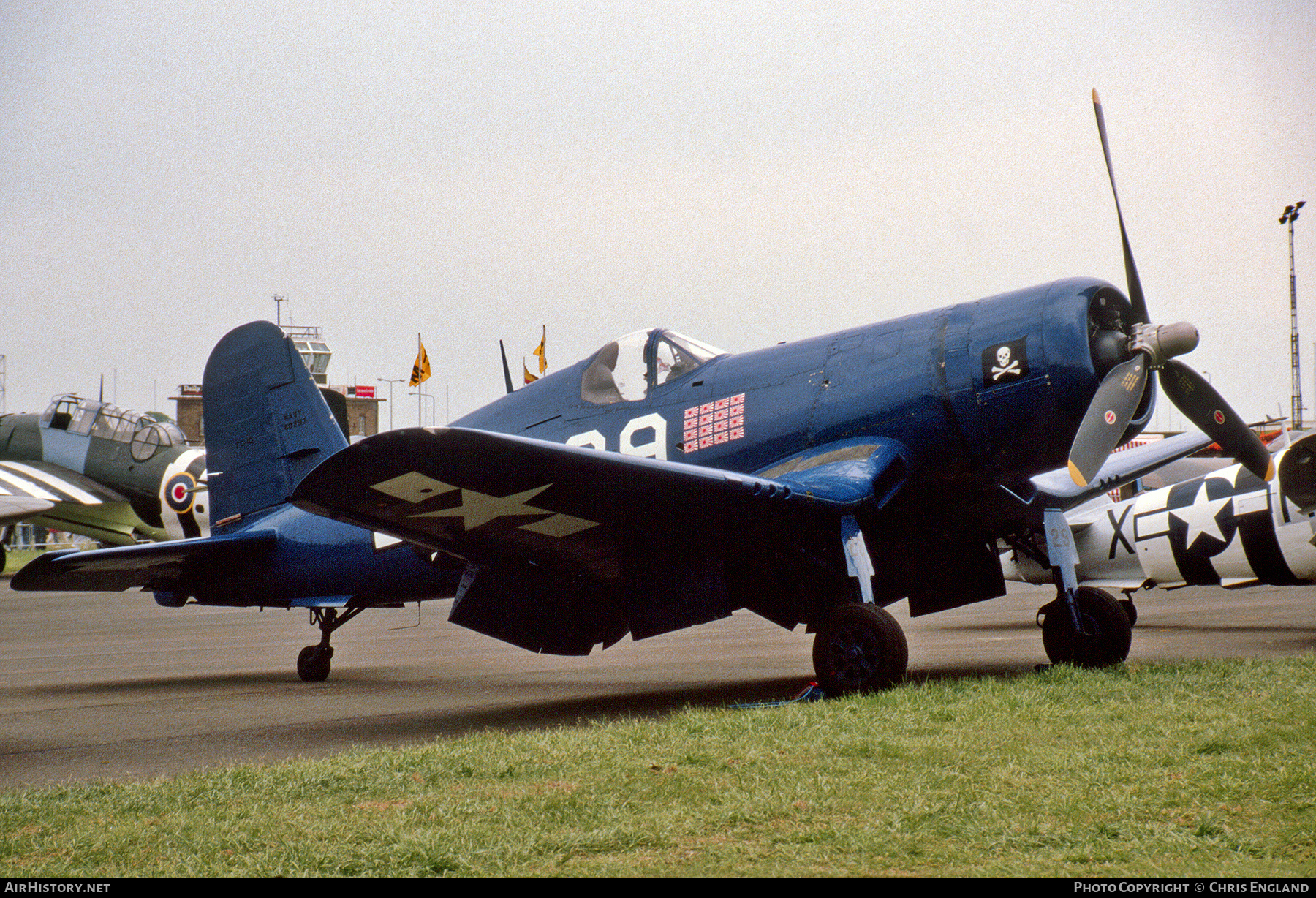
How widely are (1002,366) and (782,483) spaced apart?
1.51m

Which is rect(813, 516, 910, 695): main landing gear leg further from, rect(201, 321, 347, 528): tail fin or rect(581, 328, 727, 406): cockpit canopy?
rect(201, 321, 347, 528): tail fin

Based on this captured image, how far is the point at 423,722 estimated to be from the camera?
21.5ft

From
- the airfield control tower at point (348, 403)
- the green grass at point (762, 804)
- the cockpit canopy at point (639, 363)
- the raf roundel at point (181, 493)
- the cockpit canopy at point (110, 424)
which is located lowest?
the green grass at point (762, 804)

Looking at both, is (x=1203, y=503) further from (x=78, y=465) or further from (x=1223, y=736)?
(x=78, y=465)

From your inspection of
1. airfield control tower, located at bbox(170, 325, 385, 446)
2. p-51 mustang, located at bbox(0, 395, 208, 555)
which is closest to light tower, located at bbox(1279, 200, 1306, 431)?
p-51 mustang, located at bbox(0, 395, 208, 555)

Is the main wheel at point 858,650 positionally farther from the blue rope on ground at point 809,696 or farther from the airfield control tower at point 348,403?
the airfield control tower at point 348,403

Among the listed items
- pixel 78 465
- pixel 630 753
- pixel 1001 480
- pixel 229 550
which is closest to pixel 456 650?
pixel 229 550

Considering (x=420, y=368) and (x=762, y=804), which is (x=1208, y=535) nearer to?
(x=762, y=804)

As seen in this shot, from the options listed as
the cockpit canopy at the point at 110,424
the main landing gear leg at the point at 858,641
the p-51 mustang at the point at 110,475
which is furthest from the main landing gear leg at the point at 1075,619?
the cockpit canopy at the point at 110,424

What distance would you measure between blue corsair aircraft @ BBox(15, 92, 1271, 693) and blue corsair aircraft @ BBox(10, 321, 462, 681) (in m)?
0.05

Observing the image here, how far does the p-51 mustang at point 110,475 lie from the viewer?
23453 mm

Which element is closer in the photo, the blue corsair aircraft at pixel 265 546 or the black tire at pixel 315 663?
the blue corsair aircraft at pixel 265 546

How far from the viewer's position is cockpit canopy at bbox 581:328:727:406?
775 centimetres
